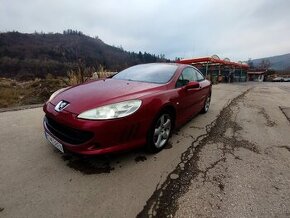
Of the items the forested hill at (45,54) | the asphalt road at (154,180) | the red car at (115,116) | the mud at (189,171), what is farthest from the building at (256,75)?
the red car at (115,116)

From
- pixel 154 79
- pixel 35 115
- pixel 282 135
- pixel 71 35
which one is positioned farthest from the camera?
pixel 71 35

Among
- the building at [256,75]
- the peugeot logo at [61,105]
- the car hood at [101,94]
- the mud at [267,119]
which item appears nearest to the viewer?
the car hood at [101,94]

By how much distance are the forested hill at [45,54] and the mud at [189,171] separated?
34835 mm

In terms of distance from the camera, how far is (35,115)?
17.7 feet

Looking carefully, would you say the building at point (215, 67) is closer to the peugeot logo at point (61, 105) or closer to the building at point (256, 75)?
the building at point (256, 75)

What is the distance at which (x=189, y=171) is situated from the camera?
2865 millimetres

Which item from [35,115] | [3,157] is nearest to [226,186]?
[3,157]

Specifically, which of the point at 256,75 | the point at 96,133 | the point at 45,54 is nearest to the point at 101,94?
the point at 96,133

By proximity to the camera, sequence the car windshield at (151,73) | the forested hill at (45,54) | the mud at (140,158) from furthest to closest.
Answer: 1. the forested hill at (45,54)
2. the car windshield at (151,73)
3. the mud at (140,158)

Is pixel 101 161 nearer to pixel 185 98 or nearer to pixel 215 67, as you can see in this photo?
pixel 185 98

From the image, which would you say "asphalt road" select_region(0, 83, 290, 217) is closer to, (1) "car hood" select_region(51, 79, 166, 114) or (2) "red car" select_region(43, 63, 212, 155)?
(2) "red car" select_region(43, 63, 212, 155)

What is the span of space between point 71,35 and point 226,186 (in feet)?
323

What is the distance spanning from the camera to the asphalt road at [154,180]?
2.14 meters

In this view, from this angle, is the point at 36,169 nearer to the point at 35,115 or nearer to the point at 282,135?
the point at 35,115
